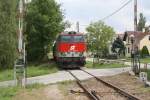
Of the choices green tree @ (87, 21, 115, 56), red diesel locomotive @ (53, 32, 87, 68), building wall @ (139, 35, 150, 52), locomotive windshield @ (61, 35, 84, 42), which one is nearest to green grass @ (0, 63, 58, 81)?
red diesel locomotive @ (53, 32, 87, 68)

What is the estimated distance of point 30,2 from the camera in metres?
63.5

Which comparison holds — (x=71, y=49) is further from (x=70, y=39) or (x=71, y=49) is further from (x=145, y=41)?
(x=145, y=41)

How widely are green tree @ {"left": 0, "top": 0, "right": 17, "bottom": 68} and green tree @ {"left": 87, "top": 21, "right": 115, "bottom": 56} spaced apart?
75284 millimetres

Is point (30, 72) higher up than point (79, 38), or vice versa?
point (79, 38)

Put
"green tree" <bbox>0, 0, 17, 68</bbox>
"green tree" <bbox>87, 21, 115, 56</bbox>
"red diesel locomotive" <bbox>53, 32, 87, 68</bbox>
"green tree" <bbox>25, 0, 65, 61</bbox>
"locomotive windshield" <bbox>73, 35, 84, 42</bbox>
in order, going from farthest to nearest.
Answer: "green tree" <bbox>87, 21, 115, 56</bbox>, "green tree" <bbox>25, 0, 65, 61</bbox>, "locomotive windshield" <bbox>73, 35, 84, 42</bbox>, "green tree" <bbox>0, 0, 17, 68</bbox>, "red diesel locomotive" <bbox>53, 32, 87, 68</bbox>

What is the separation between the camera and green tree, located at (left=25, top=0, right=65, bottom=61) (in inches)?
2405

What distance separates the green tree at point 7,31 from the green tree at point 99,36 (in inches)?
2964

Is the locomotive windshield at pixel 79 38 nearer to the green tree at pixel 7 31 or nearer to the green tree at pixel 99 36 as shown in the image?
the green tree at pixel 7 31

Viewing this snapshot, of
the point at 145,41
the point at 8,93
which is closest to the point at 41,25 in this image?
the point at 8,93

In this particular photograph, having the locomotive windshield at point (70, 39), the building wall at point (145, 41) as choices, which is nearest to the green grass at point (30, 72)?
the locomotive windshield at point (70, 39)

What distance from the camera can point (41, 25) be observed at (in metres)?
61.1

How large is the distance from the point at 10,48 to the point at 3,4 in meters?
4.26

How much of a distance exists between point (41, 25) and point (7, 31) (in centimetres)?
1704

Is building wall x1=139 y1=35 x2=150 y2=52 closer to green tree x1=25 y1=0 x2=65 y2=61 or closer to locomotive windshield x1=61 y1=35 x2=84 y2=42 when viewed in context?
green tree x1=25 y1=0 x2=65 y2=61
